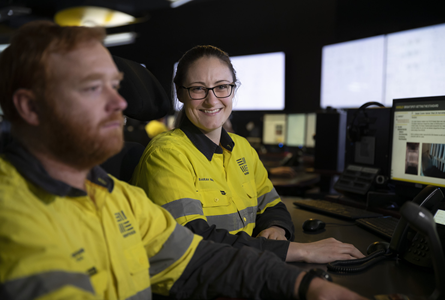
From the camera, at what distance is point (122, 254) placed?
0.77 metres

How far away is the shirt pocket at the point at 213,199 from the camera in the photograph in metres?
1.24

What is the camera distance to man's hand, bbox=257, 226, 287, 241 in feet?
4.12

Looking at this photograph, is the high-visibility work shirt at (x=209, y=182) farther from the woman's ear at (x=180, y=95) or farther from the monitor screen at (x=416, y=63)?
the monitor screen at (x=416, y=63)

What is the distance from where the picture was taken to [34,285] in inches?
20.7

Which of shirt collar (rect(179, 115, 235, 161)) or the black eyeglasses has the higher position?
the black eyeglasses

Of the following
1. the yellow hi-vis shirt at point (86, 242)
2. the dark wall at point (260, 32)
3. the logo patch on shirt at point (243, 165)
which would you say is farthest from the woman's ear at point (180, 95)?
the dark wall at point (260, 32)

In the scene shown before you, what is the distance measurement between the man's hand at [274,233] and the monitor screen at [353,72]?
3147mm

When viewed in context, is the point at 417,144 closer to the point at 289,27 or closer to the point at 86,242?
the point at 86,242

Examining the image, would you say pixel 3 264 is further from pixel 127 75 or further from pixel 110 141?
pixel 127 75

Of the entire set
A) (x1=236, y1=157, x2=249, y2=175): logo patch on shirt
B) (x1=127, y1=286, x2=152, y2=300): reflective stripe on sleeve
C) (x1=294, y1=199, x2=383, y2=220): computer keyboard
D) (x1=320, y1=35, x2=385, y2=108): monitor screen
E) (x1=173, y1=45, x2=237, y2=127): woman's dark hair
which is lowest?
(x1=127, y1=286, x2=152, y2=300): reflective stripe on sleeve

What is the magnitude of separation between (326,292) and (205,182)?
62 centimetres

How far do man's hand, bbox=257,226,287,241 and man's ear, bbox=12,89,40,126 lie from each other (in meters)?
0.90

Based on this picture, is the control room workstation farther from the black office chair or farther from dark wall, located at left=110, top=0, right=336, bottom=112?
the black office chair

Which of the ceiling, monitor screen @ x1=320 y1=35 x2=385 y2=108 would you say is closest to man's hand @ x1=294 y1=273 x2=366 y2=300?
monitor screen @ x1=320 y1=35 x2=385 y2=108
